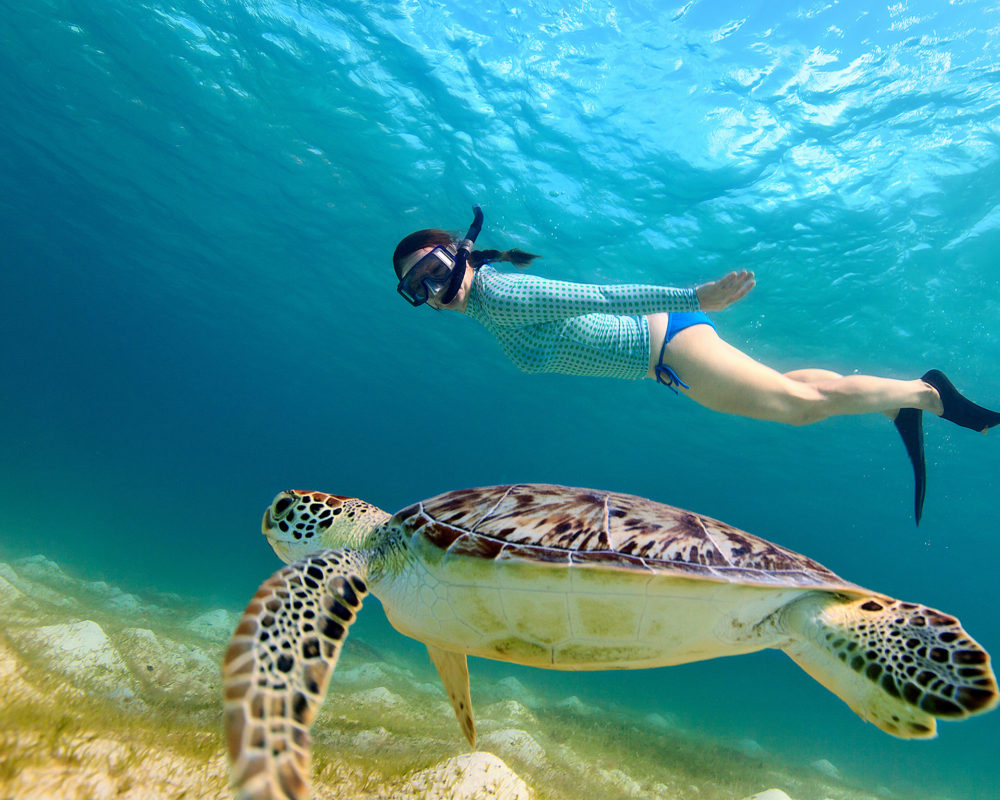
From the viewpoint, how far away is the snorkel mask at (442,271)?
3.61m

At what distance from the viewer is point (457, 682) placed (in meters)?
2.71

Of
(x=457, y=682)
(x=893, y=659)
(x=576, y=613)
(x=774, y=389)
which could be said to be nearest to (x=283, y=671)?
(x=576, y=613)

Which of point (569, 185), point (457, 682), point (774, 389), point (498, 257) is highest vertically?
point (569, 185)

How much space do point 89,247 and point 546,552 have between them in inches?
1271

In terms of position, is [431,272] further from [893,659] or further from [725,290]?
[893,659]

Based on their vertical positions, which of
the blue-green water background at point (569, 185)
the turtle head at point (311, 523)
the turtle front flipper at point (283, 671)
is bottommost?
A: the turtle front flipper at point (283, 671)

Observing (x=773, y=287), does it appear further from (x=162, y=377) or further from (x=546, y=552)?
(x=162, y=377)

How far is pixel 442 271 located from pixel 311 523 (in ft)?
6.82

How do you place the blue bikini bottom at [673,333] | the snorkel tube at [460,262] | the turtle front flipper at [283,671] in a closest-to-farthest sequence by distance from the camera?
the turtle front flipper at [283,671]
the snorkel tube at [460,262]
the blue bikini bottom at [673,333]

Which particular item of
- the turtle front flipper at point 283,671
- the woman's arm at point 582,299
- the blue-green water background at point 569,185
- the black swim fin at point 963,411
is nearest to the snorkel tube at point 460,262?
the woman's arm at point 582,299

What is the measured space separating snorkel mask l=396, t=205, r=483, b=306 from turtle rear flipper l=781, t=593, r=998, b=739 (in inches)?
114

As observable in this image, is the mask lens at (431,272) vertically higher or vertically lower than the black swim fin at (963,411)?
lower

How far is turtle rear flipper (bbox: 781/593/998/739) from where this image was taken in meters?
1.45

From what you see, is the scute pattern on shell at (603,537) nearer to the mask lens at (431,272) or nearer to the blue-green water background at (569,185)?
the mask lens at (431,272)
